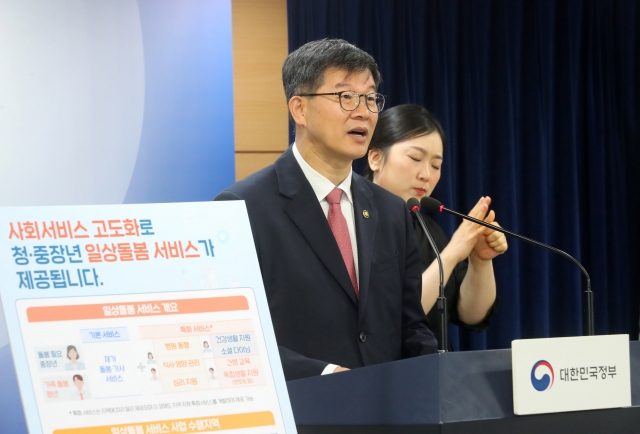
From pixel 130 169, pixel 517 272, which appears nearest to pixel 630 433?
pixel 130 169

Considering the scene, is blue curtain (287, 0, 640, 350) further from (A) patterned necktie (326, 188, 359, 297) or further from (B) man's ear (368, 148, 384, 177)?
(A) patterned necktie (326, 188, 359, 297)

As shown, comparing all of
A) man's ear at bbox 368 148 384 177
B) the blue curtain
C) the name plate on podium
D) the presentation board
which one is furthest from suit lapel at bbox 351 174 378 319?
the blue curtain

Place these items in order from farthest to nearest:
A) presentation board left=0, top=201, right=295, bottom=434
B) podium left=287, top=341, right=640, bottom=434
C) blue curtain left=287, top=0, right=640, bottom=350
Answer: blue curtain left=287, top=0, right=640, bottom=350
podium left=287, top=341, right=640, bottom=434
presentation board left=0, top=201, right=295, bottom=434

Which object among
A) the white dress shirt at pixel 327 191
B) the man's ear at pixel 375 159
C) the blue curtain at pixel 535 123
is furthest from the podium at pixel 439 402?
the blue curtain at pixel 535 123

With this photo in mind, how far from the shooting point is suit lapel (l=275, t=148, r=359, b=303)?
6.15 ft

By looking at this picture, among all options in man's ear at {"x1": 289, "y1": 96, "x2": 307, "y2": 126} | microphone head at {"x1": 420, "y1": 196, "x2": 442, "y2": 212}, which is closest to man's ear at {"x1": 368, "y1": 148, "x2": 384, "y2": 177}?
man's ear at {"x1": 289, "y1": 96, "x2": 307, "y2": 126}

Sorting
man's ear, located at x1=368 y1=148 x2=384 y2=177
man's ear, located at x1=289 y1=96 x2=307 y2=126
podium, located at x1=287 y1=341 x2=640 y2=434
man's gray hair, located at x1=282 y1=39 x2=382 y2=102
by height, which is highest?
man's gray hair, located at x1=282 y1=39 x2=382 y2=102

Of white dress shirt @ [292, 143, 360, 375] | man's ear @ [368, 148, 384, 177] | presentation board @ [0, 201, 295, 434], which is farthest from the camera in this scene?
man's ear @ [368, 148, 384, 177]

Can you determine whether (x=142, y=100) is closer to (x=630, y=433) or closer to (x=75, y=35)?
(x=75, y=35)

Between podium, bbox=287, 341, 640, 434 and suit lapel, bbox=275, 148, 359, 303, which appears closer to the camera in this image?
Answer: podium, bbox=287, 341, 640, 434

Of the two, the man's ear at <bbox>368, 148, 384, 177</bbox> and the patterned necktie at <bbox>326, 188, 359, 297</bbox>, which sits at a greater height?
the man's ear at <bbox>368, 148, 384, 177</bbox>

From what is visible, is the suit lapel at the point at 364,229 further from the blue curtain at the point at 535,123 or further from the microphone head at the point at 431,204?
the blue curtain at the point at 535,123

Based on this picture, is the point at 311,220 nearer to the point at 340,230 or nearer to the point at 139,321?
the point at 340,230

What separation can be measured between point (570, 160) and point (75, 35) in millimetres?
2295
